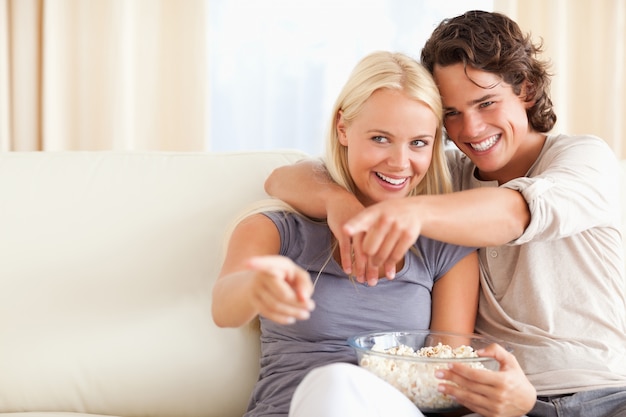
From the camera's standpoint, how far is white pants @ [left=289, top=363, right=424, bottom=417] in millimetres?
1215

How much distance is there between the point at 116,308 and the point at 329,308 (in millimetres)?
481

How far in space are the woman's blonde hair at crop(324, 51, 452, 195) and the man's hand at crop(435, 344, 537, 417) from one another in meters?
0.47

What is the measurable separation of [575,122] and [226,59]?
4.08ft

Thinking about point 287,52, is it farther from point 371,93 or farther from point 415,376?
point 415,376

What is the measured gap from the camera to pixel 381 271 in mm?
1624

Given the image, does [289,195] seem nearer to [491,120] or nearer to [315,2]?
[491,120]

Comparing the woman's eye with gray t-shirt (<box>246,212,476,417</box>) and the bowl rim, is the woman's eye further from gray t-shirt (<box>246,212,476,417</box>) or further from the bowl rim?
the bowl rim

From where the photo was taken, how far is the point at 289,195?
5.44 feet

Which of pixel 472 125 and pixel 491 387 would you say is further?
pixel 472 125

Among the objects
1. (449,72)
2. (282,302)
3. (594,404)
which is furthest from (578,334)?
(282,302)

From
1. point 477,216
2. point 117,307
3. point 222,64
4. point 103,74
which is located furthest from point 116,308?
point 222,64

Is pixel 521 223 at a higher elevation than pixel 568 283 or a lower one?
higher

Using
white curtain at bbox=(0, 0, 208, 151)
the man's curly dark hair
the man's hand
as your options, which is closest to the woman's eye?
the man's curly dark hair

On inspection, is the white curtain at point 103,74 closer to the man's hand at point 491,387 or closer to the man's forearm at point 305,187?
the man's forearm at point 305,187
